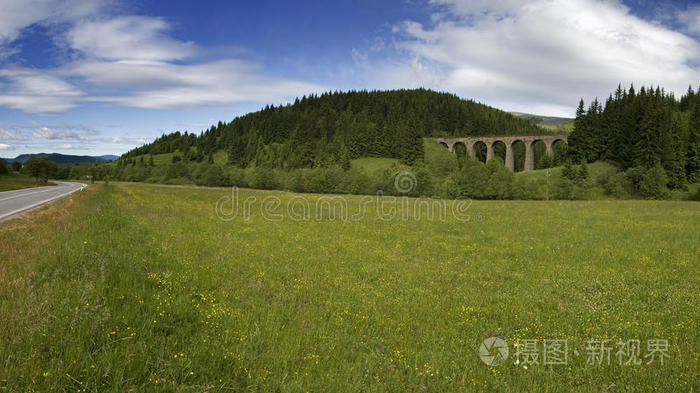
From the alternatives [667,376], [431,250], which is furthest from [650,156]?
[667,376]

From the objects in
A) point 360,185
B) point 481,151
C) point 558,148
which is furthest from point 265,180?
point 558,148

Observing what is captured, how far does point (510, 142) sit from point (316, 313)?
6607 inches

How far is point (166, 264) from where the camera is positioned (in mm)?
11297

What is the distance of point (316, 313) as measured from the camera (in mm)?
8367

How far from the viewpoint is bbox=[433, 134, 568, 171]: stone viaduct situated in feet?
472

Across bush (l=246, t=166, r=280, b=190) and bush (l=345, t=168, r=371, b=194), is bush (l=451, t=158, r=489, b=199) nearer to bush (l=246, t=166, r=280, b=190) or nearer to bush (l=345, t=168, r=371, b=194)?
bush (l=345, t=168, r=371, b=194)

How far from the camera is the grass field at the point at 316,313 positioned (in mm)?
5312

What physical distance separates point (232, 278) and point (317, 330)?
16.3 ft

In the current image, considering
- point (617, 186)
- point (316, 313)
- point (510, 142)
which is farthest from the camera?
point (510, 142)

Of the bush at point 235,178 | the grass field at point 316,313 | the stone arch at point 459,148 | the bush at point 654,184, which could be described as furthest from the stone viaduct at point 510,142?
the grass field at point 316,313

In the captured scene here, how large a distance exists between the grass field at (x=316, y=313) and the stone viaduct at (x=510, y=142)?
149m

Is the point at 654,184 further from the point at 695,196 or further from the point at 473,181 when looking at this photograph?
the point at 473,181

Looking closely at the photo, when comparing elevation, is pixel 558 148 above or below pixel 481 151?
below

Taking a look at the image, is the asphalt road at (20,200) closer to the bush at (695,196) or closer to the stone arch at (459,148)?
the bush at (695,196)
